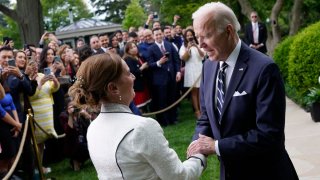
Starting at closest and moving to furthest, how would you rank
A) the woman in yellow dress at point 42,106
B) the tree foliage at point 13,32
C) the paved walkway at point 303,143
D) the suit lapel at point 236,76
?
the suit lapel at point 236,76 < the paved walkway at point 303,143 < the woman in yellow dress at point 42,106 < the tree foliage at point 13,32

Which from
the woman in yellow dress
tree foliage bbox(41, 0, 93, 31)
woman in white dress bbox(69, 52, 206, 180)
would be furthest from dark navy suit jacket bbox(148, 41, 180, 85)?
tree foliage bbox(41, 0, 93, 31)

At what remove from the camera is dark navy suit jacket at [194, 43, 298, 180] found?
2.90 metres

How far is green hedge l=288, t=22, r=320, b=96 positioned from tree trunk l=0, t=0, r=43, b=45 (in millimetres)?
10272

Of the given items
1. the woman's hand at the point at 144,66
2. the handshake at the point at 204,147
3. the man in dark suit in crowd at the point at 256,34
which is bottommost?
the man in dark suit in crowd at the point at 256,34

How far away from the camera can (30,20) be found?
18156 millimetres

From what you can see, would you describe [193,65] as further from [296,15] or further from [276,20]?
[296,15]

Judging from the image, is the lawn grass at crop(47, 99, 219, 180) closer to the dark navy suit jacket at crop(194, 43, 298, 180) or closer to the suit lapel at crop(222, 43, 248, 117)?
the dark navy suit jacket at crop(194, 43, 298, 180)

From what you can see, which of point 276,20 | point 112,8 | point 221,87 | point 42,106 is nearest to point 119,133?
point 221,87

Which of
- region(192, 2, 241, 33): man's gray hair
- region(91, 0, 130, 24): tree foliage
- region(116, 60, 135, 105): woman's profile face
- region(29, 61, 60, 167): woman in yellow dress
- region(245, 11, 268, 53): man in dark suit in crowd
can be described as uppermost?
region(192, 2, 241, 33): man's gray hair

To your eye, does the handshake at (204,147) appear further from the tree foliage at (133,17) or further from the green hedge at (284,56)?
the tree foliage at (133,17)

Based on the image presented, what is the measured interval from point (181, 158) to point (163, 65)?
12.9ft

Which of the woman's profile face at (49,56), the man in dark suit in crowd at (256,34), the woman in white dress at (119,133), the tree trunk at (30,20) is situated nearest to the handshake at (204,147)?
the woman in white dress at (119,133)

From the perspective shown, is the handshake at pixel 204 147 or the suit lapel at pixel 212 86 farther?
the suit lapel at pixel 212 86

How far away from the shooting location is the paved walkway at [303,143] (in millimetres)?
6289
